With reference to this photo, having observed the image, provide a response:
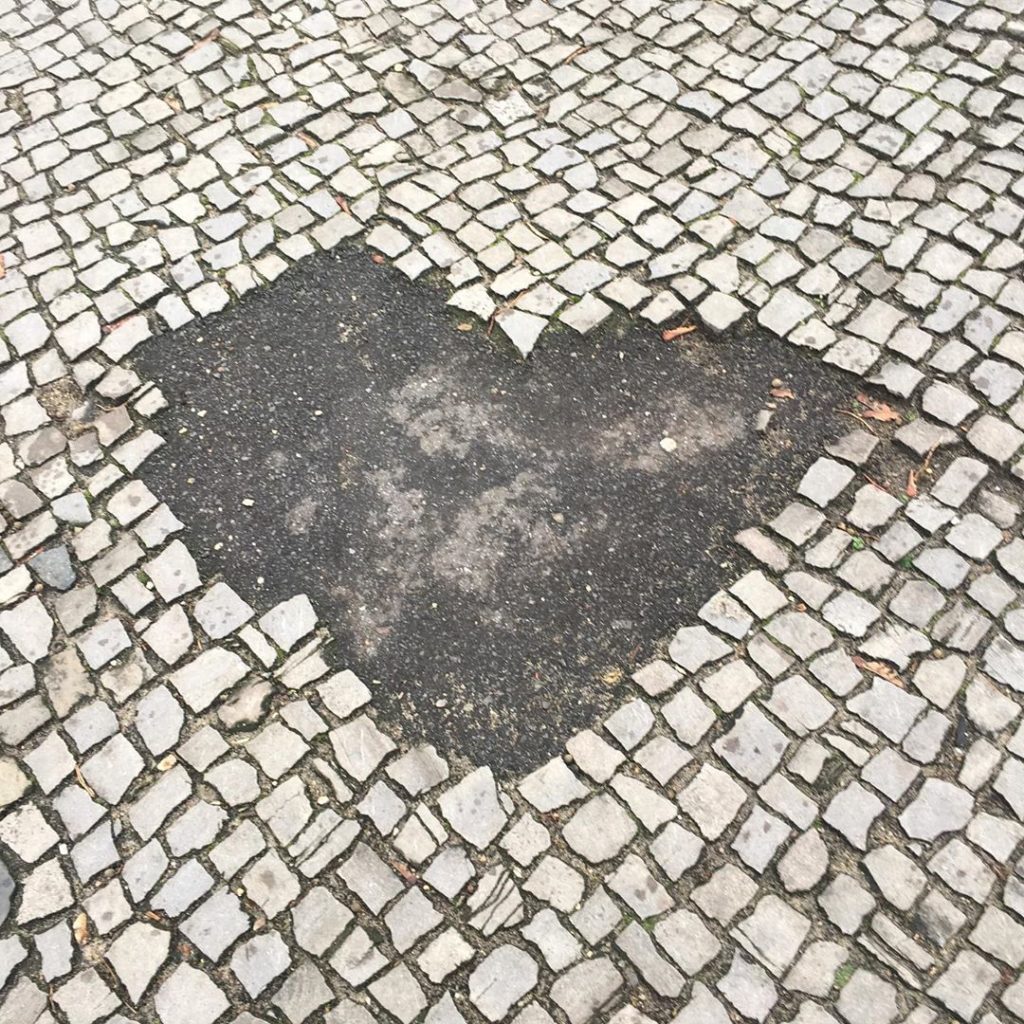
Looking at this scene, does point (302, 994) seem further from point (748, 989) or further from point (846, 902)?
point (846, 902)

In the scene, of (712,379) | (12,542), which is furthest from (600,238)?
(12,542)

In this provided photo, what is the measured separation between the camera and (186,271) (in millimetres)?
4816

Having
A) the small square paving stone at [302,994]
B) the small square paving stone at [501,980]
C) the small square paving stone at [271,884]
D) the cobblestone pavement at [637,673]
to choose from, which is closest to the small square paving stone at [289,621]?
the cobblestone pavement at [637,673]

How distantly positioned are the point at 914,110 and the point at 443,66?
2.58 m

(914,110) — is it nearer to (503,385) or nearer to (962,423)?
(962,423)

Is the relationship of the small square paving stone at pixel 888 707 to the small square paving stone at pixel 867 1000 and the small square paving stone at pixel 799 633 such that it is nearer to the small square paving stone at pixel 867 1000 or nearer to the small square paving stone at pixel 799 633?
the small square paving stone at pixel 799 633

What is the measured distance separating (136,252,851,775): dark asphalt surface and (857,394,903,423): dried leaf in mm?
89

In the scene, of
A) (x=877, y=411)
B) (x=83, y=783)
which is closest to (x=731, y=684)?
(x=877, y=411)

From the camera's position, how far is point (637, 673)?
3.74 m

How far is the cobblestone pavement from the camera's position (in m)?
3.24

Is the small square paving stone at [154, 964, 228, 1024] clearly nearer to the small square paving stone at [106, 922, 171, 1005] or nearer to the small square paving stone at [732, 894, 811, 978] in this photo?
the small square paving stone at [106, 922, 171, 1005]

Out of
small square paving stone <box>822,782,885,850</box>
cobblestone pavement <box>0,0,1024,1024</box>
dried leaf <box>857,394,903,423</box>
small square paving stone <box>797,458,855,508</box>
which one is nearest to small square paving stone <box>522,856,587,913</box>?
cobblestone pavement <box>0,0,1024,1024</box>

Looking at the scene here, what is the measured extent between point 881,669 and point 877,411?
1.22 m

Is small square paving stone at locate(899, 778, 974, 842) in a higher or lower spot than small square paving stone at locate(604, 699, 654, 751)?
lower
